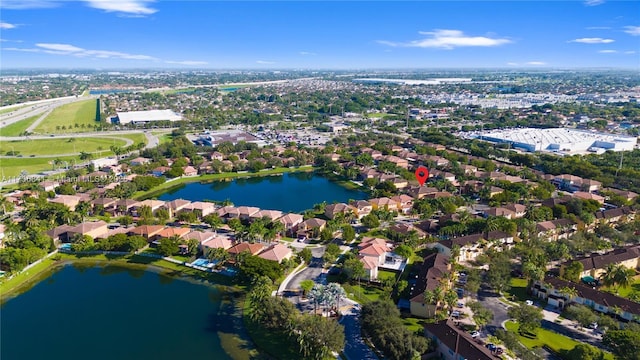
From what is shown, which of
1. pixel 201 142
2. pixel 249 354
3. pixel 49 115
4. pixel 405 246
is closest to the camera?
pixel 249 354

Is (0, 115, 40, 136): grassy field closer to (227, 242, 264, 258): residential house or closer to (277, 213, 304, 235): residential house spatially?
(277, 213, 304, 235): residential house

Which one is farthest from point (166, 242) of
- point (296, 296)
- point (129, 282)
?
point (296, 296)

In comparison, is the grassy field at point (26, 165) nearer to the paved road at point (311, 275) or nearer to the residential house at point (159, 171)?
the residential house at point (159, 171)

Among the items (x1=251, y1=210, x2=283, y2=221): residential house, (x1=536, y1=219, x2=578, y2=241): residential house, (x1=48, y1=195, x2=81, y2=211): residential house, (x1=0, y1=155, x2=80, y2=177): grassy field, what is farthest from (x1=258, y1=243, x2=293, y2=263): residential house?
(x1=0, y1=155, x2=80, y2=177): grassy field

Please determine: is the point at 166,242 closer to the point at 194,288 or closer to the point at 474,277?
the point at 194,288

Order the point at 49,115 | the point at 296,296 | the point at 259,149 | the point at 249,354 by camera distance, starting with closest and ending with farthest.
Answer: the point at 249,354 < the point at 296,296 < the point at 259,149 < the point at 49,115

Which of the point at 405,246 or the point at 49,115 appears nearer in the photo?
the point at 405,246

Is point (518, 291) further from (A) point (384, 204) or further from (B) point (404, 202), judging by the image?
(B) point (404, 202)

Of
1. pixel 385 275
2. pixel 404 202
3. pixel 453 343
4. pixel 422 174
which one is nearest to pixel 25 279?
pixel 385 275
